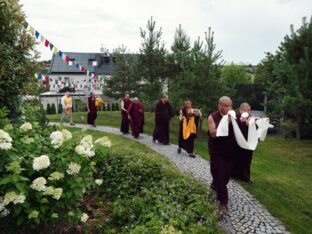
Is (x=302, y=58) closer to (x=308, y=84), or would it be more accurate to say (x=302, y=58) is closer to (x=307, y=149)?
(x=308, y=84)

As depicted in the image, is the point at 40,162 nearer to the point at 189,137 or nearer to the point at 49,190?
the point at 49,190

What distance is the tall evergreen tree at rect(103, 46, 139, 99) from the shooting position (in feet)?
69.3

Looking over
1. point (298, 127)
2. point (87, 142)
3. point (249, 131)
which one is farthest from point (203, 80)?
point (87, 142)

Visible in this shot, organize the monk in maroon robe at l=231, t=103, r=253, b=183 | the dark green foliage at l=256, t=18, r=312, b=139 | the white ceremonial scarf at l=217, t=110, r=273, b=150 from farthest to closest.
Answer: the dark green foliage at l=256, t=18, r=312, b=139 < the monk in maroon robe at l=231, t=103, r=253, b=183 < the white ceremonial scarf at l=217, t=110, r=273, b=150

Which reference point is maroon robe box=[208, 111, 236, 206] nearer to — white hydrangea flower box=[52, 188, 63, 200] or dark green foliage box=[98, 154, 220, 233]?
dark green foliage box=[98, 154, 220, 233]

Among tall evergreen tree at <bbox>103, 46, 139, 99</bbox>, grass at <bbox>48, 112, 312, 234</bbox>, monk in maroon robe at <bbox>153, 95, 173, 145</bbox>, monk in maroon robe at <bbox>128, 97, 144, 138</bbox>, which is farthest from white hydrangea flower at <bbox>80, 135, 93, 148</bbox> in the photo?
tall evergreen tree at <bbox>103, 46, 139, 99</bbox>

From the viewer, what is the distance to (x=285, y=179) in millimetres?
8445

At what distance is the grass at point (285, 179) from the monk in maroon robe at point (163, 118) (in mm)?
1320

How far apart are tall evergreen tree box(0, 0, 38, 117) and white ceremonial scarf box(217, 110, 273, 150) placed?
11.8 ft

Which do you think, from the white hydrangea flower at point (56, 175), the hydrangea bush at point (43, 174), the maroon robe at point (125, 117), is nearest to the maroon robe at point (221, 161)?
the hydrangea bush at point (43, 174)

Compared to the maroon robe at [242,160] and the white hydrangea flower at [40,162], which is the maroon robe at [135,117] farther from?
the white hydrangea flower at [40,162]

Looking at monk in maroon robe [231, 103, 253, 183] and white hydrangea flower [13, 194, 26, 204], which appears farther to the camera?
monk in maroon robe [231, 103, 253, 183]

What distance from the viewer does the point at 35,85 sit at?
16.2 feet

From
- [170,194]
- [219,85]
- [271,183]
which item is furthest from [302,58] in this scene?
[170,194]
